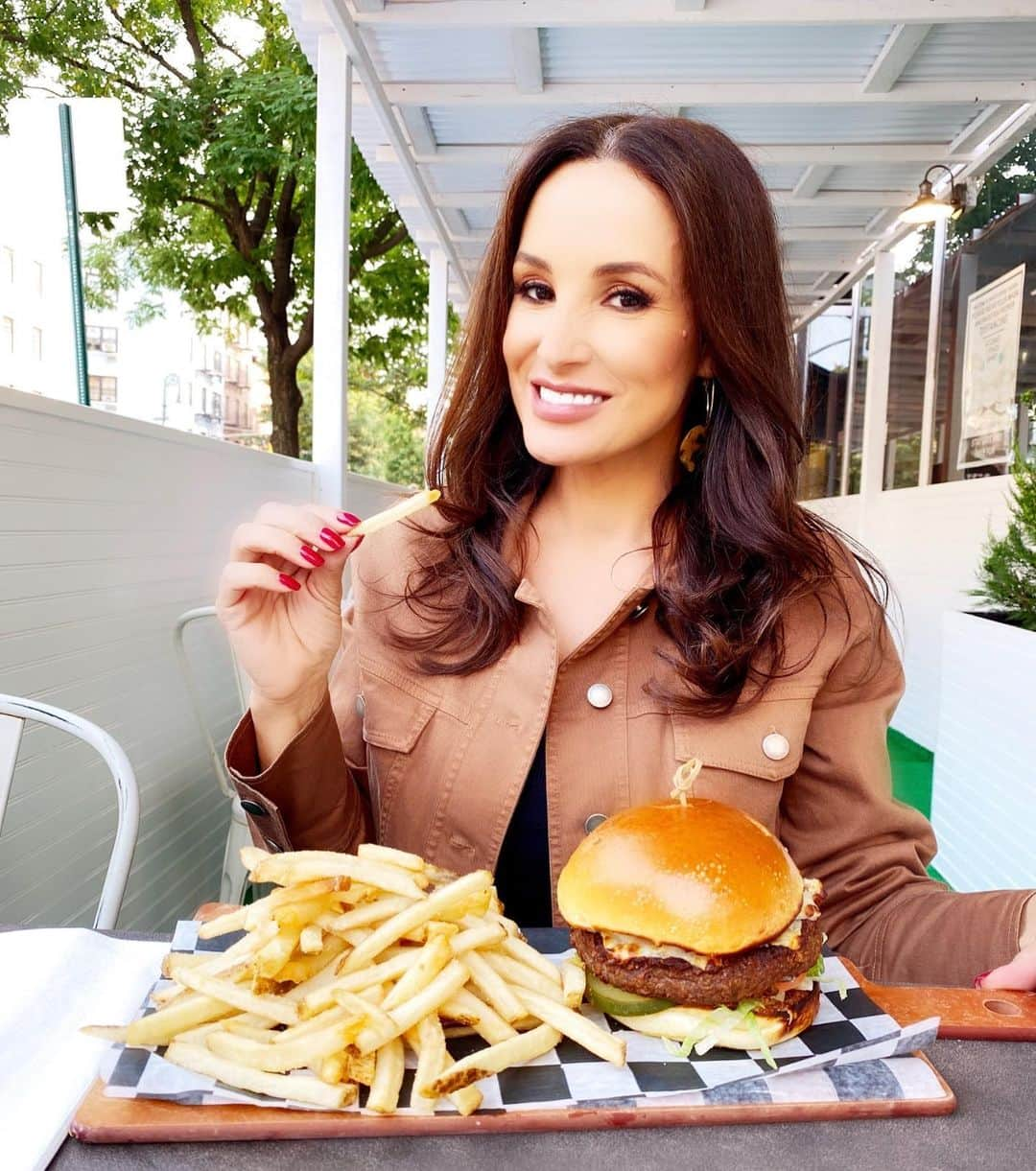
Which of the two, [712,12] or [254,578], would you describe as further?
[712,12]

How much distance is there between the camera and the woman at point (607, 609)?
1.53 metres

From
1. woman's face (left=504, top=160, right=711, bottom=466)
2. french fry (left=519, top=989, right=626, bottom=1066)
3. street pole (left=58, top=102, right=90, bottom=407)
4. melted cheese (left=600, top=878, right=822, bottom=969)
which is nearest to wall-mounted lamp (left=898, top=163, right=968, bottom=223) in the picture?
street pole (left=58, top=102, right=90, bottom=407)

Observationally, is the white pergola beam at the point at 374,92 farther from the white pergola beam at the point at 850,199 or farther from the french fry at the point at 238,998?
the french fry at the point at 238,998

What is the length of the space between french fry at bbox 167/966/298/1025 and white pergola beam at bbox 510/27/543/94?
4.94 meters

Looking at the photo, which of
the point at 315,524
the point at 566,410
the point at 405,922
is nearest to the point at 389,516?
the point at 315,524

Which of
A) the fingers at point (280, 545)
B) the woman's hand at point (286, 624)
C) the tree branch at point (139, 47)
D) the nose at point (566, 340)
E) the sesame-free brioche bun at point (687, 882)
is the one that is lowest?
the sesame-free brioche bun at point (687, 882)

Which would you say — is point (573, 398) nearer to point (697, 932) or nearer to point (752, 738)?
point (752, 738)

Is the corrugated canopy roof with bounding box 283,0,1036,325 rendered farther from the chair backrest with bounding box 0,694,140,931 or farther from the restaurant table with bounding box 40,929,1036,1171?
the restaurant table with bounding box 40,929,1036,1171

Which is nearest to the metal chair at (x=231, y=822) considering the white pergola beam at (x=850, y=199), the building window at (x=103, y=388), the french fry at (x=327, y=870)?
the building window at (x=103, y=388)

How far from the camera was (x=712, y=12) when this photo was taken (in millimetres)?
4609

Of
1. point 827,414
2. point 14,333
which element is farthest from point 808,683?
point 827,414

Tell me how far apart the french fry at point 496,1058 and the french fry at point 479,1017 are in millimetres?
12

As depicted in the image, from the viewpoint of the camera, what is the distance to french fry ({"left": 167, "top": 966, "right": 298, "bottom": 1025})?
98 cm

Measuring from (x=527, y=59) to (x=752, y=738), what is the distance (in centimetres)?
473
